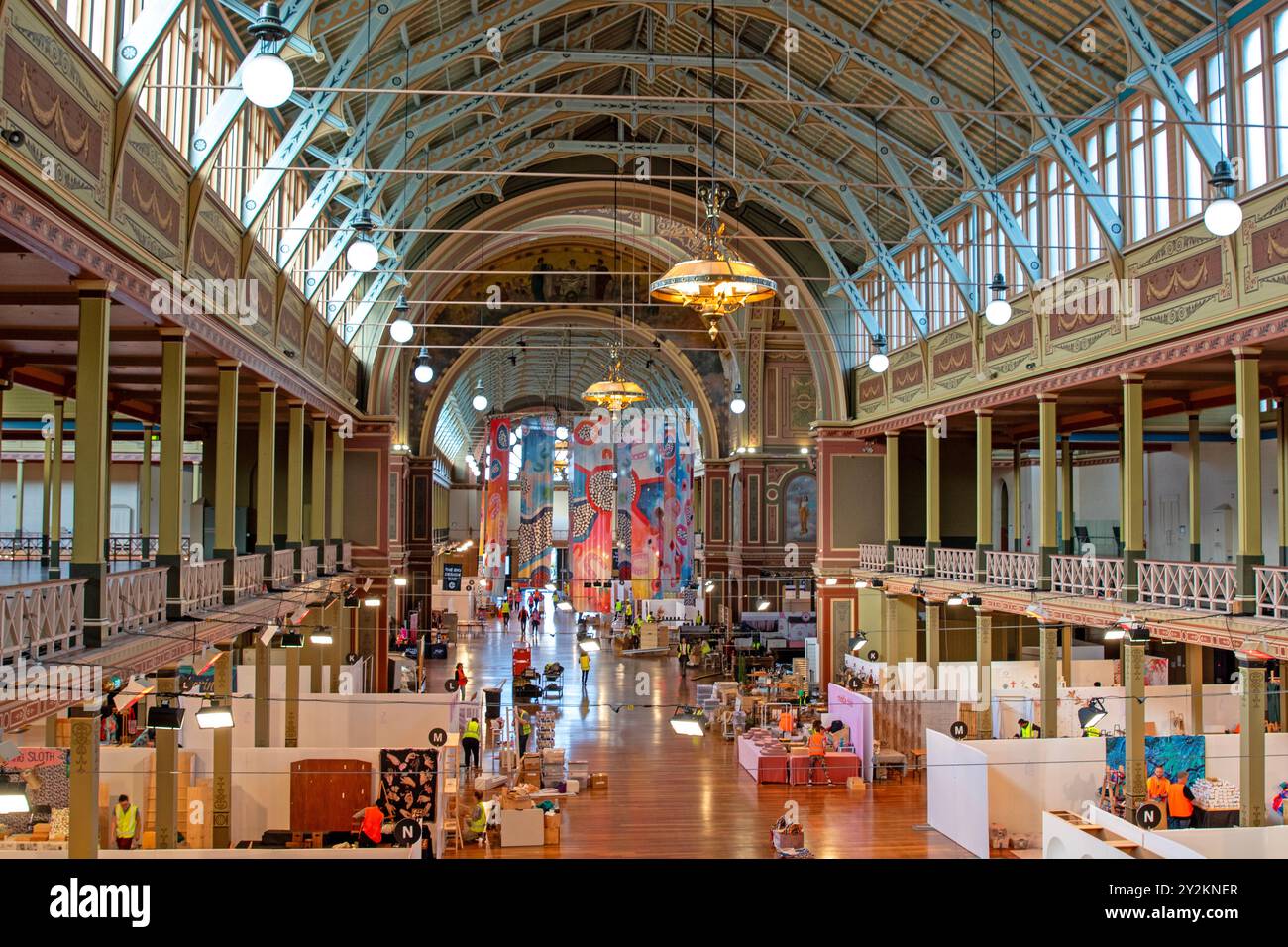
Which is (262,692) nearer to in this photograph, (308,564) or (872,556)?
(308,564)

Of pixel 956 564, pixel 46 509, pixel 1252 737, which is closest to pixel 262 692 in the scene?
pixel 46 509

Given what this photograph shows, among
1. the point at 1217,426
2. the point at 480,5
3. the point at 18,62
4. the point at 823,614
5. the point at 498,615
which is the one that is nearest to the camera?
the point at 18,62

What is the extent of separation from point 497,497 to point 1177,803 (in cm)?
2046

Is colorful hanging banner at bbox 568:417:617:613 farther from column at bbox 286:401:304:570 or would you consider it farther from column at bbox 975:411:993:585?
column at bbox 975:411:993:585

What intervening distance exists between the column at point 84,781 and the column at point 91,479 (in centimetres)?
97

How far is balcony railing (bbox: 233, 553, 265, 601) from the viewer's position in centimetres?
1446

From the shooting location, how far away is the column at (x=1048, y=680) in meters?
16.7

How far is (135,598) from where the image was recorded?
10.5m

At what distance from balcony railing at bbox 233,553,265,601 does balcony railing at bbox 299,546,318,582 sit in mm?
3610

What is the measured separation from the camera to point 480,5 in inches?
761
